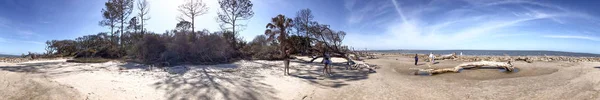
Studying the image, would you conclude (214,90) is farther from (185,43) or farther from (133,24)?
(133,24)

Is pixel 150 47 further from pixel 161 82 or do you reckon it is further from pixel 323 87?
pixel 323 87

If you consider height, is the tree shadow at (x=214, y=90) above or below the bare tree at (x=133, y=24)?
below

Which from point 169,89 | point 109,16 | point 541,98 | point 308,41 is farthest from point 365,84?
point 109,16

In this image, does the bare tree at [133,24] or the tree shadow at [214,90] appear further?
the bare tree at [133,24]

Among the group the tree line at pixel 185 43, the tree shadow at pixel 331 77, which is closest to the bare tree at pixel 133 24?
the tree line at pixel 185 43

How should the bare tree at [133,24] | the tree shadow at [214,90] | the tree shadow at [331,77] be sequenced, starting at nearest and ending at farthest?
the tree shadow at [214,90], the tree shadow at [331,77], the bare tree at [133,24]

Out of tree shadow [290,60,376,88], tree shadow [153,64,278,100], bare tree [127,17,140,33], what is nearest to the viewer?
tree shadow [153,64,278,100]

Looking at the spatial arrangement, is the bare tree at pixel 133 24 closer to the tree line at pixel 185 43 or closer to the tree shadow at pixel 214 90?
the tree line at pixel 185 43

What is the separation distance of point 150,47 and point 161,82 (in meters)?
8.65

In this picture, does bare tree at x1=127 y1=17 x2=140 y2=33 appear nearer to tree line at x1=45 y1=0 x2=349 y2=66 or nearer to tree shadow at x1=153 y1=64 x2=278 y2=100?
tree line at x1=45 y1=0 x2=349 y2=66

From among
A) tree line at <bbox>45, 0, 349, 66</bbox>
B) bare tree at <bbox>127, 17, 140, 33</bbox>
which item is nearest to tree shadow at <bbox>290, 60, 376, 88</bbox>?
tree line at <bbox>45, 0, 349, 66</bbox>

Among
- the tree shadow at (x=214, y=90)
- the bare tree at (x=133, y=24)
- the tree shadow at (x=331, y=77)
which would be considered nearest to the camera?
the tree shadow at (x=214, y=90)

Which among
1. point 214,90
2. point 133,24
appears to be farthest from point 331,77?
point 133,24

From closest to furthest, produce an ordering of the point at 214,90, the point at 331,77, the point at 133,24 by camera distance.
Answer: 1. the point at 214,90
2. the point at 331,77
3. the point at 133,24
